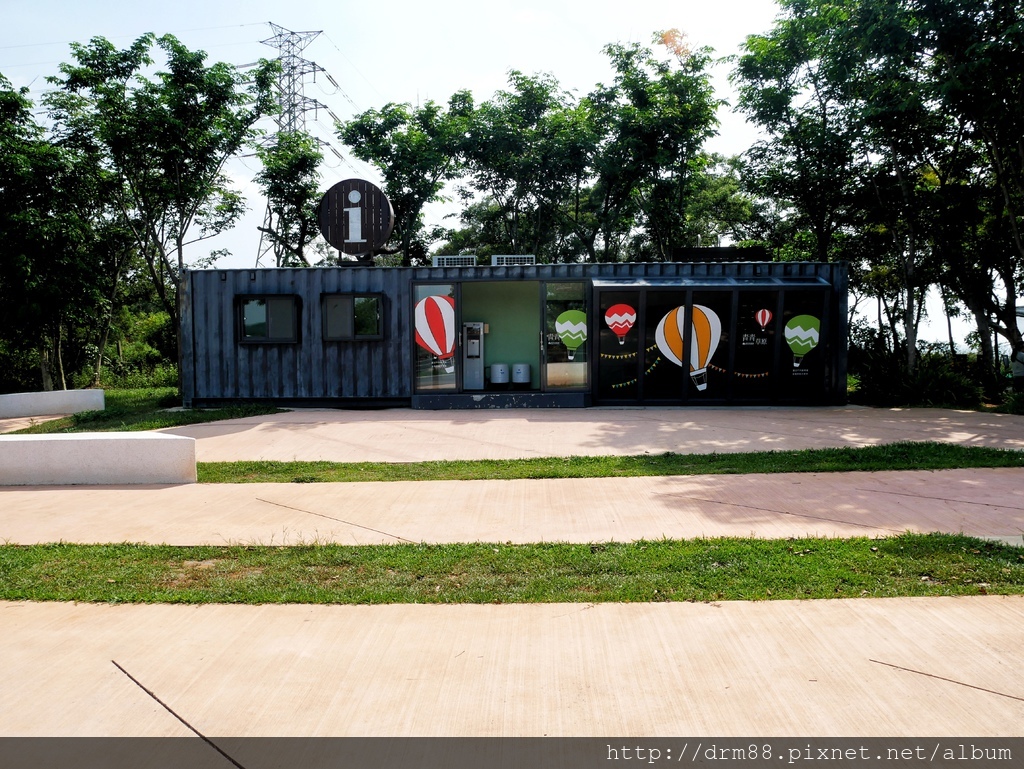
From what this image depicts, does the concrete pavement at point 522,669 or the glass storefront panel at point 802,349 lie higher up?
the glass storefront panel at point 802,349

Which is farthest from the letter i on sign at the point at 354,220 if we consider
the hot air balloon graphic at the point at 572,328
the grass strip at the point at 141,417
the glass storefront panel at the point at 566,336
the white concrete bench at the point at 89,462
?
the white concrete bench at the point at 89,462

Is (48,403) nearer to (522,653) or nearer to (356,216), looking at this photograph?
(356,216)

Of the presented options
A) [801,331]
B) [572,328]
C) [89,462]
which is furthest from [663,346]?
[89,462]

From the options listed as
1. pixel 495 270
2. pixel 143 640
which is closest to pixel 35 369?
pixel 495 270

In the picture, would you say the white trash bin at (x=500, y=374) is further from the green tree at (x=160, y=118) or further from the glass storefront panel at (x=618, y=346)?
the green tree at (x=160, y=118)

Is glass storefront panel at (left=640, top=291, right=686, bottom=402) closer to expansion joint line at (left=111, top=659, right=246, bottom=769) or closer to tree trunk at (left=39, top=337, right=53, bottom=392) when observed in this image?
expansion joint line at (left=111, top=659, right=246, bottom=769)

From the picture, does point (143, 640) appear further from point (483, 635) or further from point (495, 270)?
point (495, 270)

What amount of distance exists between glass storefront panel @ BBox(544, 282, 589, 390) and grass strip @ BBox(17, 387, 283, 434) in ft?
18.9

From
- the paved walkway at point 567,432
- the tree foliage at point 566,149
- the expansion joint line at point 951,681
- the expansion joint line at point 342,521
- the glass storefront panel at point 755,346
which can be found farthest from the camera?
the tree foliage at point 566,149

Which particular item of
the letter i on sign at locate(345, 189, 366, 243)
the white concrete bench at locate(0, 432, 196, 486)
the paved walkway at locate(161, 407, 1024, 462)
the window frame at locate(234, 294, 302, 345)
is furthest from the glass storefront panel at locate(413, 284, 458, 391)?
the white concrete bench at locate(0, 432, 196, 486)

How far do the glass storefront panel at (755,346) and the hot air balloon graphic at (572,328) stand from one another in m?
3.19

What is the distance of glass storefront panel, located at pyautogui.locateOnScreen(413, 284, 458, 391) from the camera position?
52.6 feet

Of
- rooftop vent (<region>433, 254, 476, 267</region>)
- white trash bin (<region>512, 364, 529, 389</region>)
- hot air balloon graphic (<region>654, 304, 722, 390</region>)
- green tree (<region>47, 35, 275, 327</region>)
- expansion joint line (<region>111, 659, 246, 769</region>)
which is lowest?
expansion joint line (<region>111, 659, 246, 769</region>)

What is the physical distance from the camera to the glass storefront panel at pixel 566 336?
16.0 m
